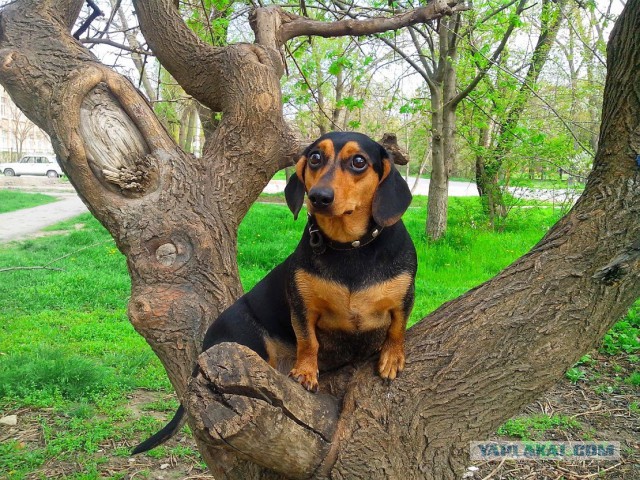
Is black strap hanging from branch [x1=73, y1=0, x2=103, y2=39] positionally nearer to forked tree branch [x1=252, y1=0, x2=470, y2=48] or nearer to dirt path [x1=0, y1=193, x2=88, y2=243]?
forked tree branch [x1=252, y1=0, x2=470, y2=48]

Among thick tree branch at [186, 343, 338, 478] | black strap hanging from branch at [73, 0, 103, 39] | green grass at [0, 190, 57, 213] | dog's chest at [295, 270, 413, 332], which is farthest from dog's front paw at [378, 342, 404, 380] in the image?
green grass at [0, 190, 57, 213]

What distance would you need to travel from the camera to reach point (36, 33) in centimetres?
330

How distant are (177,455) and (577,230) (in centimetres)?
308

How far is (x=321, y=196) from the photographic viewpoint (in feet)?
7.16

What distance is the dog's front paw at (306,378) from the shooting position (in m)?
2.33

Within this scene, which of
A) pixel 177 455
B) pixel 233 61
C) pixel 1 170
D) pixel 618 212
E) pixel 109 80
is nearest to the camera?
pixel 618 212

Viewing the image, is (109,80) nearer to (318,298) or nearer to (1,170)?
(318,298)

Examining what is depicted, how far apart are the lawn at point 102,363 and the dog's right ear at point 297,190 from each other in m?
2.16

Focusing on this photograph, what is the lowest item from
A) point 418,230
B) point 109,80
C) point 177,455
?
point 177,455

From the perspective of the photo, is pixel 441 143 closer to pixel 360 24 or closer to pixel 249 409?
pixel 360 24

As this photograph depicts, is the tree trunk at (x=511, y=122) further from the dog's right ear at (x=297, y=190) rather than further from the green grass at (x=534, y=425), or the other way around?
the dog's right ear at (x=297, y=190)

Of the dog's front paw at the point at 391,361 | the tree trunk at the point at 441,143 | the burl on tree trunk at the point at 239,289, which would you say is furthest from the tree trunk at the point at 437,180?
the dog's front paw at the point at 391,361

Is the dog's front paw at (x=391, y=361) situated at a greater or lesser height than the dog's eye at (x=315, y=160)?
lesser

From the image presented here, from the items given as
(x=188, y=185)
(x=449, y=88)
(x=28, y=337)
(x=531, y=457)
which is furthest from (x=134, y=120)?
(x=449, y=88)
